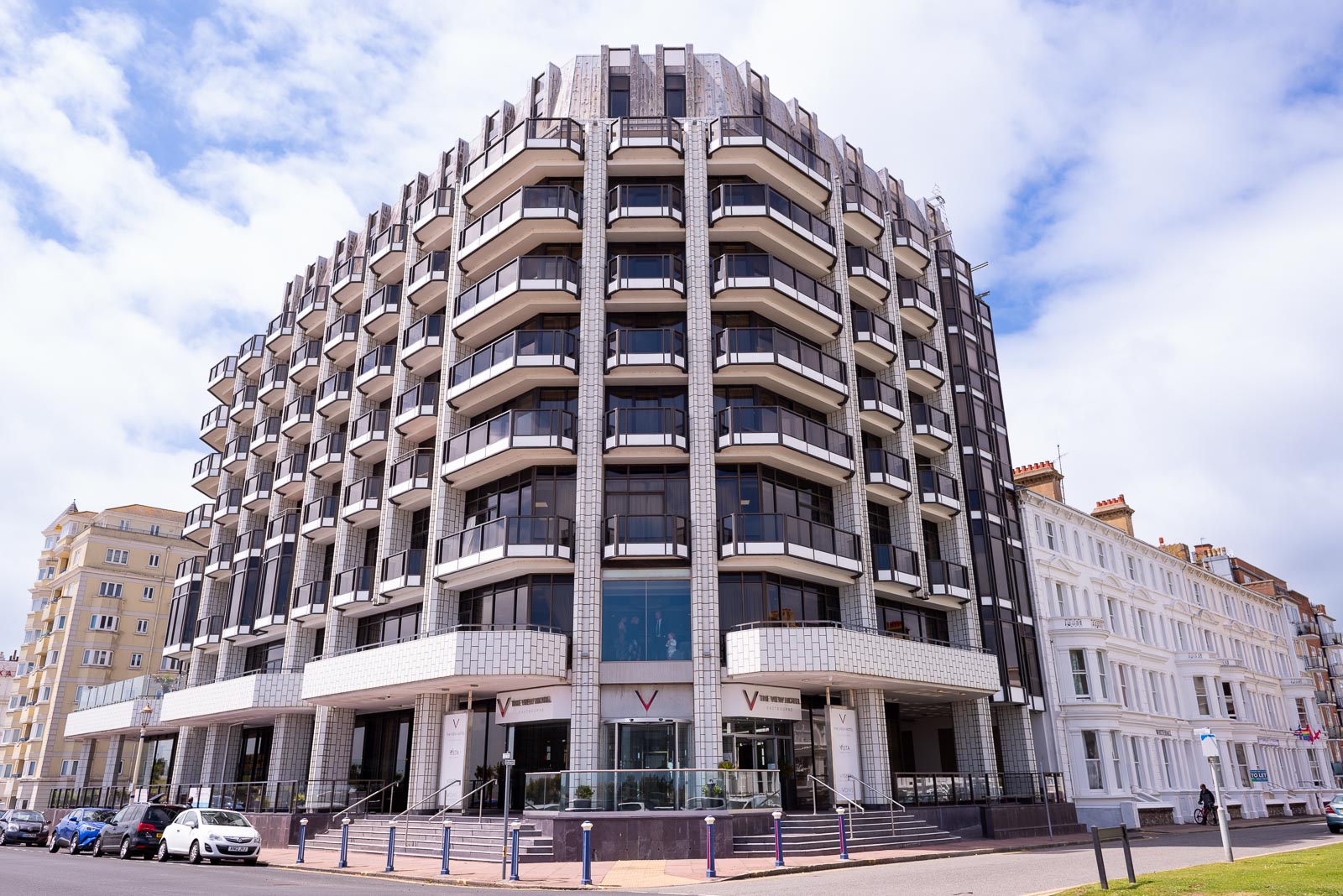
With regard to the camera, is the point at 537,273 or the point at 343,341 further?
the point at 343,341

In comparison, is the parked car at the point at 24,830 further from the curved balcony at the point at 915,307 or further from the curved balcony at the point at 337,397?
the curved balcony at the point at 915,307

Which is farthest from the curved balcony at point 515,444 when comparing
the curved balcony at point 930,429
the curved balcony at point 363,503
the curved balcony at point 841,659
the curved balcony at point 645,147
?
the curved balcony at point 930,429

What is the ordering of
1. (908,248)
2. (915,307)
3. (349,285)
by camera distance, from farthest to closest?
(349,285) → (908,248) → (915,307)

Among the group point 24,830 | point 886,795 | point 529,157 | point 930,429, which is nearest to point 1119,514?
point 930,429

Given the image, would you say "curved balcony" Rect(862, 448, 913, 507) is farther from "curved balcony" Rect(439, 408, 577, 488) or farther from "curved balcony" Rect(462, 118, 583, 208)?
"curved balcony" Rect(462, 118, 583, 208)

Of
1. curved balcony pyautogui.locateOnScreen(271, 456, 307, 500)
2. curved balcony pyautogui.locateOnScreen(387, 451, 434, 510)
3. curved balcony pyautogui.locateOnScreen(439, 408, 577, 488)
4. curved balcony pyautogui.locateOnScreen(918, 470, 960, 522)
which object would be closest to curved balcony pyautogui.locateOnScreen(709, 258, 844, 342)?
curved balcony pyautogui.locateOnScreen(439, 408, 577, 488)

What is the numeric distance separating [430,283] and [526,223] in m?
6.02

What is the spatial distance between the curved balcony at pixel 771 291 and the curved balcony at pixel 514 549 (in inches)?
409

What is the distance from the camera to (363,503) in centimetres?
3844

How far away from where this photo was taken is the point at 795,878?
20562 mm

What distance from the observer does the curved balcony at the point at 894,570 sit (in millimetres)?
35562

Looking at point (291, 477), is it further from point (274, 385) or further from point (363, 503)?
point (363, 503)

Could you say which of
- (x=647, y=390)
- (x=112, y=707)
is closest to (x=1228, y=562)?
(x=647, y=390)

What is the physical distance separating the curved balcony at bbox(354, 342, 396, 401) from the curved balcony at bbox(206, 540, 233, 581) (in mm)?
14686
